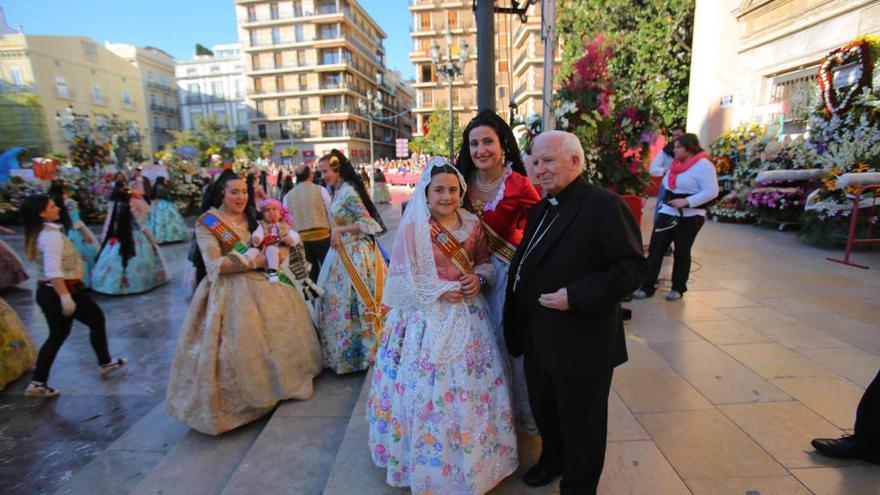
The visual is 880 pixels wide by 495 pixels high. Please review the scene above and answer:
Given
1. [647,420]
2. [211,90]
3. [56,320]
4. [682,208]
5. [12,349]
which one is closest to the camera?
[647,420]

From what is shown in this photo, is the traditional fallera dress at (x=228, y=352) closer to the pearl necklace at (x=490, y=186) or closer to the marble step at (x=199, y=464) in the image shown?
the marble step at (x=199, y=464)

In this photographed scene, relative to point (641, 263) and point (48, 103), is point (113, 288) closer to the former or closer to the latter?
point (641, 263)

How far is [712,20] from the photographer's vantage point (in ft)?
37.9

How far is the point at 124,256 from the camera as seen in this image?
6715 mm

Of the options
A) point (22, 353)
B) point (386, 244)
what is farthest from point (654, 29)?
point (22, 353)

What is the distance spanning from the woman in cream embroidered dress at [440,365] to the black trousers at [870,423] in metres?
1.74

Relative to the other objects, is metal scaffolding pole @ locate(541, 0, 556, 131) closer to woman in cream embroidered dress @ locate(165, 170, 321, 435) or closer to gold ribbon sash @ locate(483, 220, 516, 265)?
gold ribbon sash @ locate(483, 220, 516, 265)

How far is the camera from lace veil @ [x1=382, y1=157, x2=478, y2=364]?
6.63ft

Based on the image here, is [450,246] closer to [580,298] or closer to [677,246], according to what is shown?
[580,298]

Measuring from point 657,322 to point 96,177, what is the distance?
14.9 metres

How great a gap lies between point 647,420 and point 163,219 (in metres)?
11.7

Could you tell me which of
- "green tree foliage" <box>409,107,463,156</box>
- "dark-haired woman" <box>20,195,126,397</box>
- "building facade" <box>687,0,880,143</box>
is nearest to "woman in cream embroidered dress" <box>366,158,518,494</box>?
"dark-haired woman" <box>20,195,126,397</box>

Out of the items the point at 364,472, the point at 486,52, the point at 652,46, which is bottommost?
the point at 364,472

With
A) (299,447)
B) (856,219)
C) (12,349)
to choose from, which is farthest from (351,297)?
(856,219)
